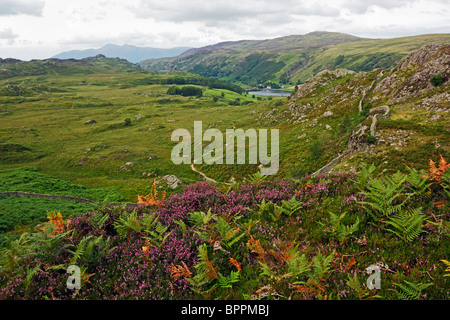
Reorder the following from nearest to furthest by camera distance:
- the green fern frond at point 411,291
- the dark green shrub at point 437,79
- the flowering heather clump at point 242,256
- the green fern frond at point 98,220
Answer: the green fern frond at point 411,291 < the flowering heather clump at point 242,256 < the green fern frond at point 98,220 < the dark green shrub at point 437,79

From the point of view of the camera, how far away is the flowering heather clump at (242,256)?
5.41 meters

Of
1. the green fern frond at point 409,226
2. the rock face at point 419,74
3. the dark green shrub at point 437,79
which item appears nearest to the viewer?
the green fern frond at point 409,226

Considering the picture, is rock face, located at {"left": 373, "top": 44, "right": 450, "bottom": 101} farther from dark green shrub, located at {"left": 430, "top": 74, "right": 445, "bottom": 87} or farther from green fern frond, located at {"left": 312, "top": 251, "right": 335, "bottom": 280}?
green fern frond, located at {"left": 312, "top": 251, "right": 335, "bottom": 280}

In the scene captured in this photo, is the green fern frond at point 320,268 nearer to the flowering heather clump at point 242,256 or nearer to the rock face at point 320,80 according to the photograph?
the flowering heather clump at point 242,256

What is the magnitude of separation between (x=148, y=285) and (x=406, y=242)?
700cm

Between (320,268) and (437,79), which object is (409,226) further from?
(437,79)

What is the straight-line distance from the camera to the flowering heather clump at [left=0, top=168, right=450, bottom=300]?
541cm

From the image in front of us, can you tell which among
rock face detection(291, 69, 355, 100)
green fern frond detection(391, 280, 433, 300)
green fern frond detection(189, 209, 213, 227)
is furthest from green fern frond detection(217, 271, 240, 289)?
rock face detection(291, 69, 355, 100)

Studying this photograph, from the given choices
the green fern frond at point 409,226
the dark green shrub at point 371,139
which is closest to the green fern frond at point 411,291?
the green fern frond at point 409,226

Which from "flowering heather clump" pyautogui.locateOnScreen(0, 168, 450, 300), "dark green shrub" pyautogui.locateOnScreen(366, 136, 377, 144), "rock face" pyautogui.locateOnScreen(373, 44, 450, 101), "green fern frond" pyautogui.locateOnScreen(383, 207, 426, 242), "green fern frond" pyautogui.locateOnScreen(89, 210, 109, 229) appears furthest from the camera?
"rock face" pyautogui.locateOnScreen(373, 44, 450, 101)

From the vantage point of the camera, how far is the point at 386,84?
49125 millimetres

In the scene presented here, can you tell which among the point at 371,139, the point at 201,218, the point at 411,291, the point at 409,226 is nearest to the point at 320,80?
the point at 371,139
